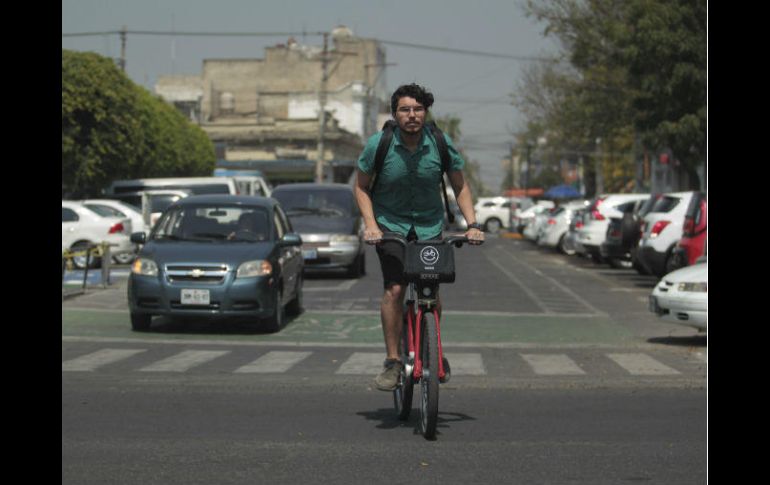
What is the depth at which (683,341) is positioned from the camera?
15.1 m

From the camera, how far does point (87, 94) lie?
41.1 meters

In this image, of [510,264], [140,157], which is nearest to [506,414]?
[510,264]

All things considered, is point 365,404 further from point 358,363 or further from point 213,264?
point 213,264

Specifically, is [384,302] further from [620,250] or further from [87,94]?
[87,94]

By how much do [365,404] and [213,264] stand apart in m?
6.43

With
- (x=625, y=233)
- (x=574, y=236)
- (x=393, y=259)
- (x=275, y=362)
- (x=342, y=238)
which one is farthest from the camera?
(x=574, y=236)

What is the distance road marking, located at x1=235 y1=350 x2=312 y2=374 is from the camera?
11594 mm

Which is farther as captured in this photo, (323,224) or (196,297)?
(323,224)

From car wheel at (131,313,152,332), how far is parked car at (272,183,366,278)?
32.6 ft

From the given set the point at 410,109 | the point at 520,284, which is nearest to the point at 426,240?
the point at 410,109

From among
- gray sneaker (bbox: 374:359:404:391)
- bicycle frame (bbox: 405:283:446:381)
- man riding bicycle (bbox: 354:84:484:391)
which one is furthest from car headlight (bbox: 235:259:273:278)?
bicycle frame (bbox: 405:283:446:381)
